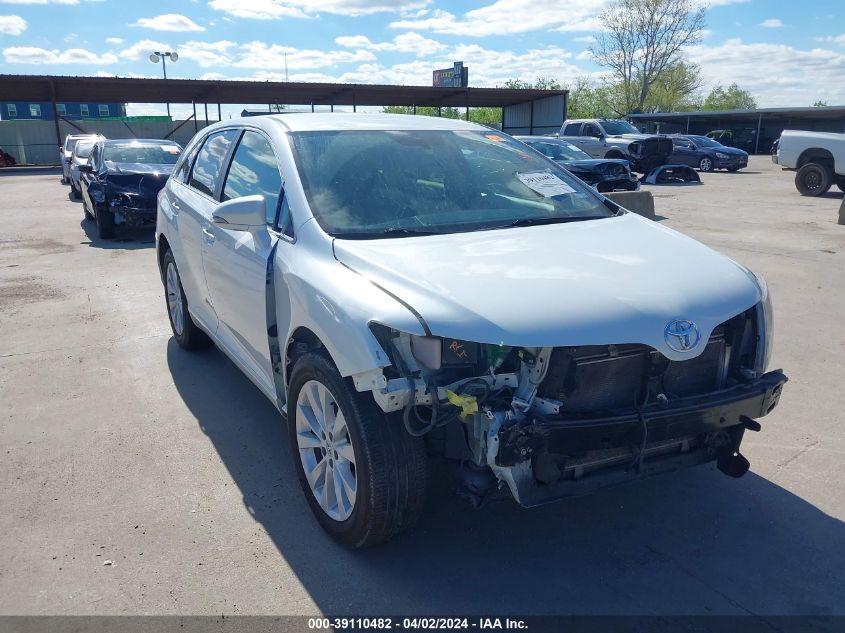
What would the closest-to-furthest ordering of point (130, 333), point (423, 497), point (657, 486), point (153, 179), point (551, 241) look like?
1. point (423, 497)
2. point (551, 241)
3. point (657, 486)
4. point (130, 333)
5. point (153, 179)

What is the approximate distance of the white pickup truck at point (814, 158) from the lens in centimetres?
1530

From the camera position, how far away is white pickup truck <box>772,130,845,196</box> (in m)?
15.3

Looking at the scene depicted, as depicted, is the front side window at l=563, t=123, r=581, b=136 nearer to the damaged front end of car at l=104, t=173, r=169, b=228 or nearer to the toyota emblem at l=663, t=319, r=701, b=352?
the damaged front end of car at l=104, t=173, r=169, b=228

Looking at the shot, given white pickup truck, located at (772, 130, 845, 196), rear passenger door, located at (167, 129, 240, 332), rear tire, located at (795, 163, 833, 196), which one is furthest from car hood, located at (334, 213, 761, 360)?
rear tire, located at (795, 163, 833, 196)

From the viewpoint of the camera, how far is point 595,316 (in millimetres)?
2443

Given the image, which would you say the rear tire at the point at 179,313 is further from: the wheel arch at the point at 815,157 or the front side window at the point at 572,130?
the front side window at the point at 572,130

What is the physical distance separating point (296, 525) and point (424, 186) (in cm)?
181

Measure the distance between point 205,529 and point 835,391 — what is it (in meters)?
4.14

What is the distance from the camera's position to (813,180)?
16500mm

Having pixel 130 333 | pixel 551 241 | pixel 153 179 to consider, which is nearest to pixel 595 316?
pixel 551 241

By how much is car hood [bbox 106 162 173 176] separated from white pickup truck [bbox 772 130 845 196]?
13.9 metres

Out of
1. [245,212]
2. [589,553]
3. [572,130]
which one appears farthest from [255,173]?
[572,130]

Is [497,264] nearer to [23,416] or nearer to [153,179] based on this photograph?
[23,416]

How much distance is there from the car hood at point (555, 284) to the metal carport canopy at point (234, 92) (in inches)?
Result: 1316
